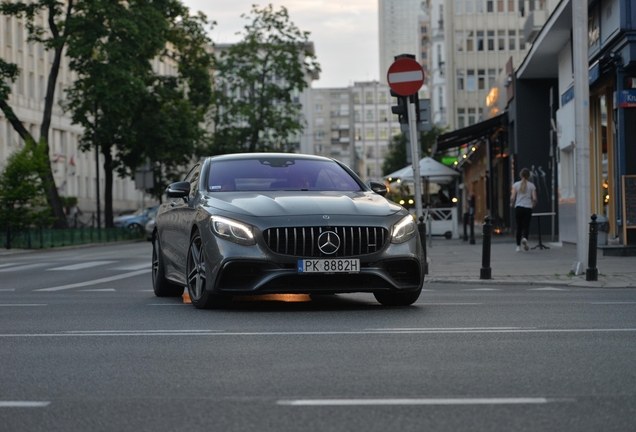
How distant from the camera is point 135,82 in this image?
44656 mm

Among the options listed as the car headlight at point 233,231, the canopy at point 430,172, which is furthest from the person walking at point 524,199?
the car headlight at point 233,231

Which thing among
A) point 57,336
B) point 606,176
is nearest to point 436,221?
point 606,176

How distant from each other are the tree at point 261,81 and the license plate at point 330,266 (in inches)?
2389

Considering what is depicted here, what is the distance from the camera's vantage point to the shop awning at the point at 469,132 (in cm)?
3725

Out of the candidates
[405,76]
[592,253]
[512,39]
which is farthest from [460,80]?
[592,253]

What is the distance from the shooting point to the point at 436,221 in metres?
36.2

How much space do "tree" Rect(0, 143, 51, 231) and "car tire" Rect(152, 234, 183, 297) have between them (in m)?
26.0

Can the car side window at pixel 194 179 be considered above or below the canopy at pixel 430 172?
below

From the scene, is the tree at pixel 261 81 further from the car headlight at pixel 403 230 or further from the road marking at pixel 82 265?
the car headlight at pixel 403 230

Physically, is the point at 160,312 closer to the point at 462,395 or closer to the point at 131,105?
the point at 462,395

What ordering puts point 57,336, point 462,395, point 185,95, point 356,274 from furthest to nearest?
point 185,95 < point 356,274 < point 57,336 < point 462,395

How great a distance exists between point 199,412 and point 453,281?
10800 millimetres

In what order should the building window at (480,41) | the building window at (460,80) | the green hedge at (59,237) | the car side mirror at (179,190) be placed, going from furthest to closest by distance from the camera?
the building window at (460,80), the building window at (480,41), the green hedge at (59,237), the car side mirror at (179,190)

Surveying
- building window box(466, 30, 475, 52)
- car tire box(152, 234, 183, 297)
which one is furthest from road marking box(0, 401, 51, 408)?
building window box(466, 30, 475, 52)
